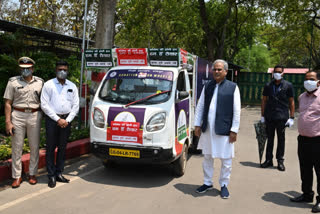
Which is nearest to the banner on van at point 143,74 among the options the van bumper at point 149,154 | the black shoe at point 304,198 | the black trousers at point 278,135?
the van bumper at point 149,154

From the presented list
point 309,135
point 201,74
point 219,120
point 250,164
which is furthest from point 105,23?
point 309,135

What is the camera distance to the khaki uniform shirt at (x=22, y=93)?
15.5 ft

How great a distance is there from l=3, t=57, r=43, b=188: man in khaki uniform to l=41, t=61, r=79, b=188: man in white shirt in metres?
0.17

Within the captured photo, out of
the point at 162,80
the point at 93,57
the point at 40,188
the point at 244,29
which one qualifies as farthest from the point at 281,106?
the point at 244,29

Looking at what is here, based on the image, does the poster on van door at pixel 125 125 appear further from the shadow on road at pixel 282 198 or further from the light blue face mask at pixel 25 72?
the shadow on road at pixel 282 198

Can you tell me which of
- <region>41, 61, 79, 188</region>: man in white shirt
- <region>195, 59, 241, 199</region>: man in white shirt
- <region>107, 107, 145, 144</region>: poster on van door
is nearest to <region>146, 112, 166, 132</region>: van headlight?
<region>107, 107, 145, 144</region>: poster on van door

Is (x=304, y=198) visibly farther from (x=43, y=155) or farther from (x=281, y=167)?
(x=43, y=155)

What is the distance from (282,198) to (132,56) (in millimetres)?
3524

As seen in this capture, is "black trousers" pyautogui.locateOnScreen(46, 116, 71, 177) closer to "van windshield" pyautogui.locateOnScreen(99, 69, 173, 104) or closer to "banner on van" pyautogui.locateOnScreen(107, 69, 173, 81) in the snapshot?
"van windshield" pyautogui.locateOnScreen(99, 69, 173, 104)

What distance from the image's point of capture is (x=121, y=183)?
517 centimetres

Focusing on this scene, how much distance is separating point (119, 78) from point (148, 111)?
1076mm

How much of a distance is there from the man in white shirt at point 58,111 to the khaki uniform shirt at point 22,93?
0.14 metres

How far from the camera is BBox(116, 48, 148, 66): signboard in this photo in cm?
586

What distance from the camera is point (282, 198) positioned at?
468cm
